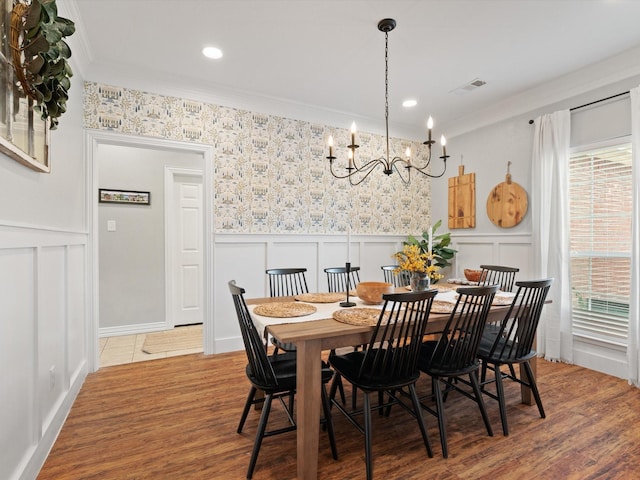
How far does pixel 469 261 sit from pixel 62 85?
4.35m

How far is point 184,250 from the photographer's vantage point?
15.8 feet

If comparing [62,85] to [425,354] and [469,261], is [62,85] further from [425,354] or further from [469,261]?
[469,261]

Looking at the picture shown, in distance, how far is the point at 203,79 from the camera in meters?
3.41

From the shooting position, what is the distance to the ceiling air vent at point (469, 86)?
3.44m

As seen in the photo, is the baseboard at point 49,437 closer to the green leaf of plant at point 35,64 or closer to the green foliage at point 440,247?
the green leaf of plant at point 35,64

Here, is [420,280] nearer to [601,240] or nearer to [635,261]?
[635,261]

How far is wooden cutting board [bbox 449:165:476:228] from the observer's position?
14.5 ft

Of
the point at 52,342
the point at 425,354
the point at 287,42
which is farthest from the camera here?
the point at 287,42

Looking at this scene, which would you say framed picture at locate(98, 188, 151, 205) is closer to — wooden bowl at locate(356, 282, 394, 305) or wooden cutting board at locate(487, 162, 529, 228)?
wooden bowl at locate(356, 282, 394, 305)

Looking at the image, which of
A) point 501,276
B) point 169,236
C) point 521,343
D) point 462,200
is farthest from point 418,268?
point 169,236

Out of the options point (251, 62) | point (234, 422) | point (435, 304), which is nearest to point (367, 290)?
point (435, 304)

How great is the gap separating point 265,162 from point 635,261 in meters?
3.52

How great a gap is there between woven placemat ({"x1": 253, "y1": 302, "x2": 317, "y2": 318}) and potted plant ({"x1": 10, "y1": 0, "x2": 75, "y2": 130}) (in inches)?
59.0

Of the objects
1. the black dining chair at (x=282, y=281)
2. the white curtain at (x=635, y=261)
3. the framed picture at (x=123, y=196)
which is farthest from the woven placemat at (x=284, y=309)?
the framed picture at (x=123, y=196)
